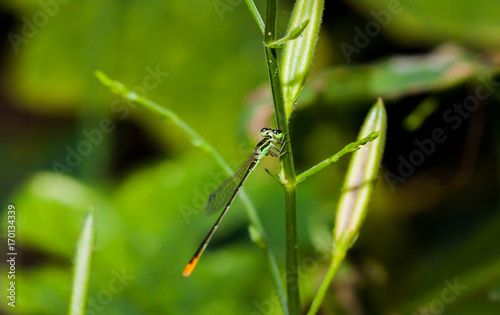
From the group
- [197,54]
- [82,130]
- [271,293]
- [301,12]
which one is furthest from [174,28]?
[301,12]

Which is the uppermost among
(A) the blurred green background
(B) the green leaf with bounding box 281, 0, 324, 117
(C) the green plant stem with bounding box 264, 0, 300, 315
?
(A) the blurred green background

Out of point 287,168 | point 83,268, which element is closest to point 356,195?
point 287,168

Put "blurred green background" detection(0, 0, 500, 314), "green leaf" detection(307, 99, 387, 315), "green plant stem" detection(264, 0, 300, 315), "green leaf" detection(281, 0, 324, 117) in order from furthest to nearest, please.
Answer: "blurred green background" detection(0, 0, 500, 314) < "green leaf" detection(307, 99, 387, 315) < "green leaf" detection(281, 0, 324, 117) < "green plant stem" detection(264, 0, 300, 315)

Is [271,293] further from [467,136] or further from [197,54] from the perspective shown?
[197,54]

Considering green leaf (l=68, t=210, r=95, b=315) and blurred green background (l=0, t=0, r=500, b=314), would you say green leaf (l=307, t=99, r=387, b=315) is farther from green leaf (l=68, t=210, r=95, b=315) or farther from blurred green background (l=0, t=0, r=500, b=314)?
blurred green background (l=0, t=0, r=500, b=314)

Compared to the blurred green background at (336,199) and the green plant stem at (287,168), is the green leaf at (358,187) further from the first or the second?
the blurred green background at (336,199)

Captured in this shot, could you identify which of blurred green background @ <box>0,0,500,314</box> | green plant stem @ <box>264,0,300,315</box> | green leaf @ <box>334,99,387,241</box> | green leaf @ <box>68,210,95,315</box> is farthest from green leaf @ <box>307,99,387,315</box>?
blurred green background @ <box>0,0,500,314</box>

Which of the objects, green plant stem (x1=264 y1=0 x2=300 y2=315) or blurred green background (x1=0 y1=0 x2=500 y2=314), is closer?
green plant stem (x1=264 y1=0 x2=300 y2=315)

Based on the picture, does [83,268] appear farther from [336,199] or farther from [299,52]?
[336,199]

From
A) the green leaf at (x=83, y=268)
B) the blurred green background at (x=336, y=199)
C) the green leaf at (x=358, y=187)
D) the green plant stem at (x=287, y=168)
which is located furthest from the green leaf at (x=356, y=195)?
the blurred green background at (x=336, y=199)
